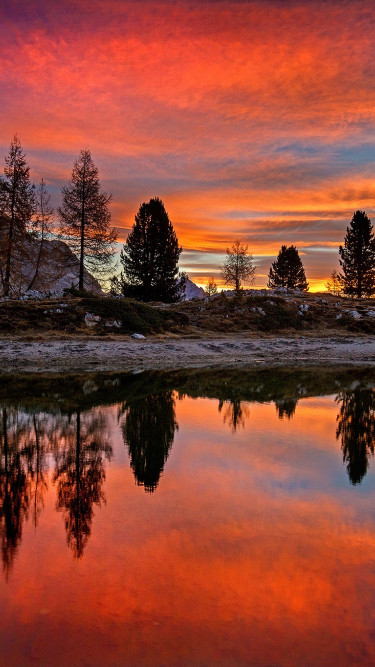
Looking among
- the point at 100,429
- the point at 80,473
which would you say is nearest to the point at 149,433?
the point at 100,429

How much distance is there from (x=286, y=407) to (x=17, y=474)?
8.27 meters

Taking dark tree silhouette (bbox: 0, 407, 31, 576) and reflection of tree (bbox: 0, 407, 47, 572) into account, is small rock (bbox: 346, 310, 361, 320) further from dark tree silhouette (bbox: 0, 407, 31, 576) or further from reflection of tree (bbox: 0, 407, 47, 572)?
dark tree silhouette (bbox: 0, 407, 31, 576)

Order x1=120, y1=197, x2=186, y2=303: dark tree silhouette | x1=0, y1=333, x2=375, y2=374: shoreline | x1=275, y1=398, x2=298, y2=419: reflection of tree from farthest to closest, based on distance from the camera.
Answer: x1=120, y1=197, x2=186, y2=303: dark tree silhouette < x1=0, y1=333, x2=375, y2=374: shoreline < x1=275, y1=398, x2=298, y2=419: reflection of tree

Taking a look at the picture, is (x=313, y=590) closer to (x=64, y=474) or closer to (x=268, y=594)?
(x=268, y=594)

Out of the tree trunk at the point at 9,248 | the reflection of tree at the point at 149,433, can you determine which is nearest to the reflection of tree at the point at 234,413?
the reflection of tree at the point at 149,433

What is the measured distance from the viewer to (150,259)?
44.4m

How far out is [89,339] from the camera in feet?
83.8

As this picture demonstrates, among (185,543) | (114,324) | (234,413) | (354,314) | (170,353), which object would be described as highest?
(354,314)

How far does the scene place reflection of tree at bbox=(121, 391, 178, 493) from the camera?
7504 mm

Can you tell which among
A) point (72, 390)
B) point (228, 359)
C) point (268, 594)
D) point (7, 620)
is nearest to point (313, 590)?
point (268, 594)

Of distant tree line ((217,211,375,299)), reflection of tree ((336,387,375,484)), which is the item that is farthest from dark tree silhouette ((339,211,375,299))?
reflection of tree ((336,387,375,484))

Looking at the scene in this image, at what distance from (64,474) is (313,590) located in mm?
4444

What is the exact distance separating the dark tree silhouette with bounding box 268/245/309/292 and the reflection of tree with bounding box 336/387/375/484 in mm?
60652

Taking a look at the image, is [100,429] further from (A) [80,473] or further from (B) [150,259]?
(B) [150,259]
